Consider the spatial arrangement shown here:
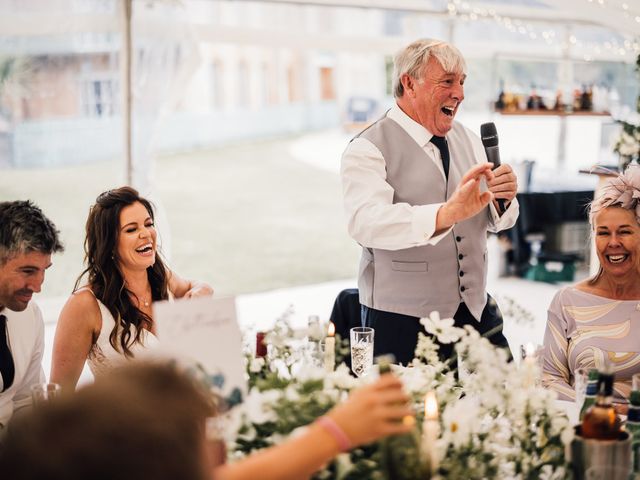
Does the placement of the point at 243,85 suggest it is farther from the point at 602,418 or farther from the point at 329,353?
the point at 602,418

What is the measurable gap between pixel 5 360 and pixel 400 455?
4.46 ft

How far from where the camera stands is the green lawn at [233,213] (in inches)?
404

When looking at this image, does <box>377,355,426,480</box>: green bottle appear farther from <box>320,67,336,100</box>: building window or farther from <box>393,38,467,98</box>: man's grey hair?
<box>320,67,336,100</box>: building window

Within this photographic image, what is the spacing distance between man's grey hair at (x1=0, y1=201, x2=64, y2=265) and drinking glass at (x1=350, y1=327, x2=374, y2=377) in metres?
0.86

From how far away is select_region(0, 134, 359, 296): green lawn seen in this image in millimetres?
10258

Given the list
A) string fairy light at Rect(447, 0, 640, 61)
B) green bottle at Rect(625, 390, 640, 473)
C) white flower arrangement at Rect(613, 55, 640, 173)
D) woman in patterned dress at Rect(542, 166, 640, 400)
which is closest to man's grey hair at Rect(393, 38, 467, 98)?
woman in patterned dress at Rect(542, 166, 640, 400)

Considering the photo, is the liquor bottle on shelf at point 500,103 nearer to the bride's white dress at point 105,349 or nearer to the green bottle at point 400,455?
the bride's white dress at point 105,349

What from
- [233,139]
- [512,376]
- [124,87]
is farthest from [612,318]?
[233,139]

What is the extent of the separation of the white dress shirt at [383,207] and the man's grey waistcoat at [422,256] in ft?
0.12

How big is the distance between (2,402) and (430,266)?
137cm

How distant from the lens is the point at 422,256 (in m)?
2.64

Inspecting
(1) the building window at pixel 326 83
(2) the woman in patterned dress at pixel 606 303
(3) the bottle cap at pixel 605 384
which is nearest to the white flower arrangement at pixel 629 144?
(2) the woman in patterned dress at pixel 606 303

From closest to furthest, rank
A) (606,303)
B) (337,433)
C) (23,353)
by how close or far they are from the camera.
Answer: (337,433) < (23,353) < (606,303)

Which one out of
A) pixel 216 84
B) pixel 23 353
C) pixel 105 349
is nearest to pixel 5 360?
pixel 23 353
